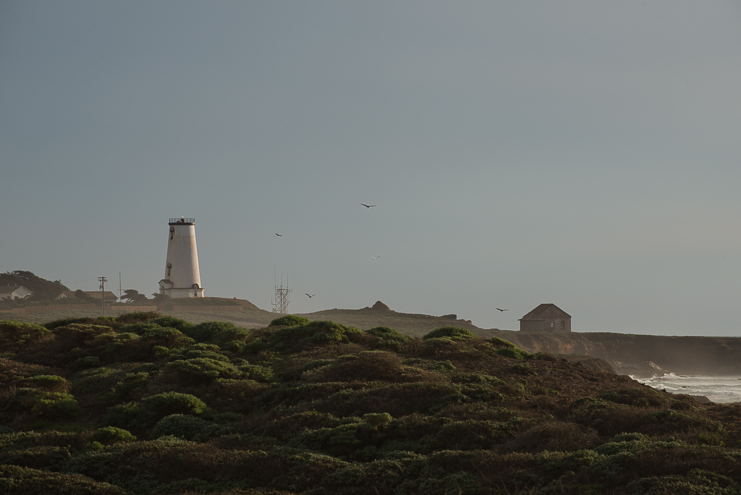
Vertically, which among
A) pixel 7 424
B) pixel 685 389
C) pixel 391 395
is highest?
pixel 391 395

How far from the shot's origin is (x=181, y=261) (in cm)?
8150

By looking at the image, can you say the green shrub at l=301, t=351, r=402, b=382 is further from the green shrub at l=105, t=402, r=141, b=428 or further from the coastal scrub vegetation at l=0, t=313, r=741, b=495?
the green shrub at l=105, t=402, r=141, b=428

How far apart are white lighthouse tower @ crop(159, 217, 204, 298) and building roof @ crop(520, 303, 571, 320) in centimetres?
5215

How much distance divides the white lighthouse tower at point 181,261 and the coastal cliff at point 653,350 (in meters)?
44.2

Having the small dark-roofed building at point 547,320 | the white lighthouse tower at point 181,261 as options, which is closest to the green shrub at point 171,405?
the white lighthouse tower at point 181,261

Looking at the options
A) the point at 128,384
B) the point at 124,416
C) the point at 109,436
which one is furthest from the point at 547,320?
the point at 109,436

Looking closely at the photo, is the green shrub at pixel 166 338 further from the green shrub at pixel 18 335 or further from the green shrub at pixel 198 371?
the green shrub at pixel 198 371

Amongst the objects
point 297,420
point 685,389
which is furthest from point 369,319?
point 297,420

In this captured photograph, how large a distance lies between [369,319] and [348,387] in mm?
72595

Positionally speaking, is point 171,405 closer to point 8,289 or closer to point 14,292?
point 8,289

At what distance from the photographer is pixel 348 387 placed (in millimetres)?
19266

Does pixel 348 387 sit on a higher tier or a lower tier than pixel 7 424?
higher

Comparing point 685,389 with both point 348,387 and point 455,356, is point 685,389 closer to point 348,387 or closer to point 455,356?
point 455,356

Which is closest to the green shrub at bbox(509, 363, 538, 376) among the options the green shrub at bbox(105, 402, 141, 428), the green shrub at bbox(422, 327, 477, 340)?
the green shrub at bbox(422, 327, 477, 340)
